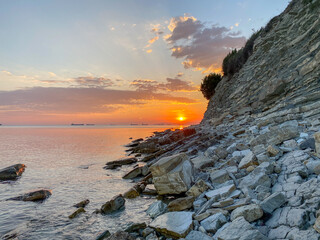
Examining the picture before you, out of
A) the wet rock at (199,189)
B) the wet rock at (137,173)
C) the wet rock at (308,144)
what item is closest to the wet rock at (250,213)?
the wet rock at (199,189)

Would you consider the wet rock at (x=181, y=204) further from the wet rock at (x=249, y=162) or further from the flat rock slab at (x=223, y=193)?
the wet rock at (x=249, y=162)

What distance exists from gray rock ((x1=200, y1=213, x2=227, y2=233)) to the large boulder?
122 inches

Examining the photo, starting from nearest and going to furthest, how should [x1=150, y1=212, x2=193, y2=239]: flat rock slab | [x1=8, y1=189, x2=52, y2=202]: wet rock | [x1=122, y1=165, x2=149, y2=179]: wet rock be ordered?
[x1=150, y1=212, x2=193, y2=239]: flat rock slab, [x1=8, y1=189, x2=52, y2=202]: wet rock, [x1=122, y1=165, x2=149, y2=179]: wet rock

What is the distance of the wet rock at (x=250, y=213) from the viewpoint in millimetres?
5043

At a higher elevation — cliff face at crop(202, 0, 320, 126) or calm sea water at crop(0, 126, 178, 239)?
cliff face at crop(202, 0, 320, 126)

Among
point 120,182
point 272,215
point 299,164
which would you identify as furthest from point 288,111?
point 120,182

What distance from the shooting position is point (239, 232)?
4.56m

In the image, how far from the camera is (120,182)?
46.9ft

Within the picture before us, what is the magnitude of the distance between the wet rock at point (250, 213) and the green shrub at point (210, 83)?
41611 millimetres

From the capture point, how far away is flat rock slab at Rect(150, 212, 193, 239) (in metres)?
5.72

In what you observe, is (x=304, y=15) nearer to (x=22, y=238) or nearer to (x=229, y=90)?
(x=229, y=90)

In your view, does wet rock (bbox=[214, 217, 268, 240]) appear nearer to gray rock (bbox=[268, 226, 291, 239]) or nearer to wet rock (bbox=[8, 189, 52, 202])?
gray rock (bbox=[268, 226, 291, 239])

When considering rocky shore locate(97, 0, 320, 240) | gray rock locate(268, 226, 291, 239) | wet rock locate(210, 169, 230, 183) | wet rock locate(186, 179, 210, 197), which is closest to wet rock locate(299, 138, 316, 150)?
rocky shore locate(97, 0, 320, 240)

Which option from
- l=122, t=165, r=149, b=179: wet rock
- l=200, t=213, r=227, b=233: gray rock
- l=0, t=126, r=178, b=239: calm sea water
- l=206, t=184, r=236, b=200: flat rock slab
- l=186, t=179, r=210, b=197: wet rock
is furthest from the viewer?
l=122, t=165, r=149, b=179: wet rock
